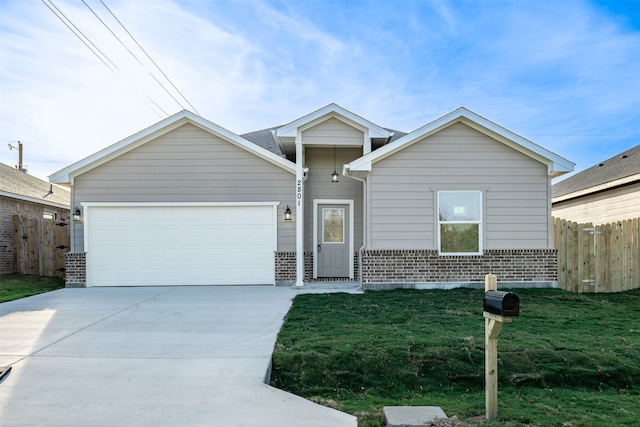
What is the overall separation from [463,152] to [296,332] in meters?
6.49

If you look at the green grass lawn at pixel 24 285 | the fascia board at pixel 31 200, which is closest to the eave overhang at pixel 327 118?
the green grass lawn at pixel 24 285

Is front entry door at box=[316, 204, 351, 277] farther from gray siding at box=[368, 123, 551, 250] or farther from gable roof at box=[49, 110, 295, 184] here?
gray siding at box=[368, 123, 551, 250]

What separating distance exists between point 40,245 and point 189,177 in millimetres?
5769

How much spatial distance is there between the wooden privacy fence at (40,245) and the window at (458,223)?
10.8 m

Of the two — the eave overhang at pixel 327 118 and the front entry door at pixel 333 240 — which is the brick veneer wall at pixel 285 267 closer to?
the front entry door at pixel 333 240

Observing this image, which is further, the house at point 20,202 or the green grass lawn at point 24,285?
the house at point 20,202

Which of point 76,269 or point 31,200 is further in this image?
point 31,200

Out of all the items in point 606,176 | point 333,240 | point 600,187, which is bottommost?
point 333,240

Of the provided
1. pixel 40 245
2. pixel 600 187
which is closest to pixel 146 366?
pixel 40 245

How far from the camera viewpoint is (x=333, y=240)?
475 inches

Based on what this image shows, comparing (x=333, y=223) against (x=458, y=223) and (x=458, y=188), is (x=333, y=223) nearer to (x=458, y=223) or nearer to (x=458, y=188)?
(x=458, y=223)

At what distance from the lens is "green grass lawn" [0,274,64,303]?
387 inches

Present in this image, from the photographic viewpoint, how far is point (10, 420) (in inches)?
132

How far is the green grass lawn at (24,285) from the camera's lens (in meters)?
9.84
